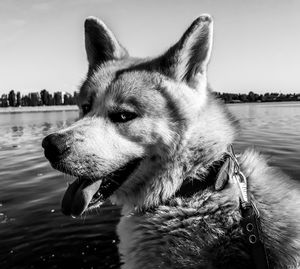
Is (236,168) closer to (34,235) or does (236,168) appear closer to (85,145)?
(85,145)

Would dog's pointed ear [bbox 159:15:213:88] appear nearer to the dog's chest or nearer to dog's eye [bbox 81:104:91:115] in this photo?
dog's eye [bbox 81:104:91:115]

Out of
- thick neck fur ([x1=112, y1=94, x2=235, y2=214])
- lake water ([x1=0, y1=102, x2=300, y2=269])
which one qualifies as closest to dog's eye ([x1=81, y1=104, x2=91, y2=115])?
thick neck fur ([x1=112, y1=94, x2=235, y2=214])

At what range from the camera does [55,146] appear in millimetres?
3365

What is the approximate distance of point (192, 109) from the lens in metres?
3.61

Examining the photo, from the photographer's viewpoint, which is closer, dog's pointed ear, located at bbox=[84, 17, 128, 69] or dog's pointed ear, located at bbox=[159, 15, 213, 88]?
dog's pointed ear, located at bbox=[159, 15, 213, 88]

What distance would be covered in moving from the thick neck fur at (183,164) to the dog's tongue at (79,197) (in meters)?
0.31

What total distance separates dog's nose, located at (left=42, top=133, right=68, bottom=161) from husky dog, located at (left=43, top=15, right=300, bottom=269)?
0.03 feet

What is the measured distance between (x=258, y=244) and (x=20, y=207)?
8045 millimetres

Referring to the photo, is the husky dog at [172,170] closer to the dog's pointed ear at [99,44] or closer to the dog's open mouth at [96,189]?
the dog's open mouth at [96,189]

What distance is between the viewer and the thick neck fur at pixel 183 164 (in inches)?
133

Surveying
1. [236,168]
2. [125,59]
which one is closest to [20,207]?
[125,59]

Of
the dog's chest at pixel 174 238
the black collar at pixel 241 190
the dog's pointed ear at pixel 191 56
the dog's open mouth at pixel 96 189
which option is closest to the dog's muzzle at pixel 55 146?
the dog's open mouth at pixel 96 189

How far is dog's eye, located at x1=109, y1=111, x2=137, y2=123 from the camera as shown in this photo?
146 inches

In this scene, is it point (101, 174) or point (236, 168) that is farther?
point (101, 174)
